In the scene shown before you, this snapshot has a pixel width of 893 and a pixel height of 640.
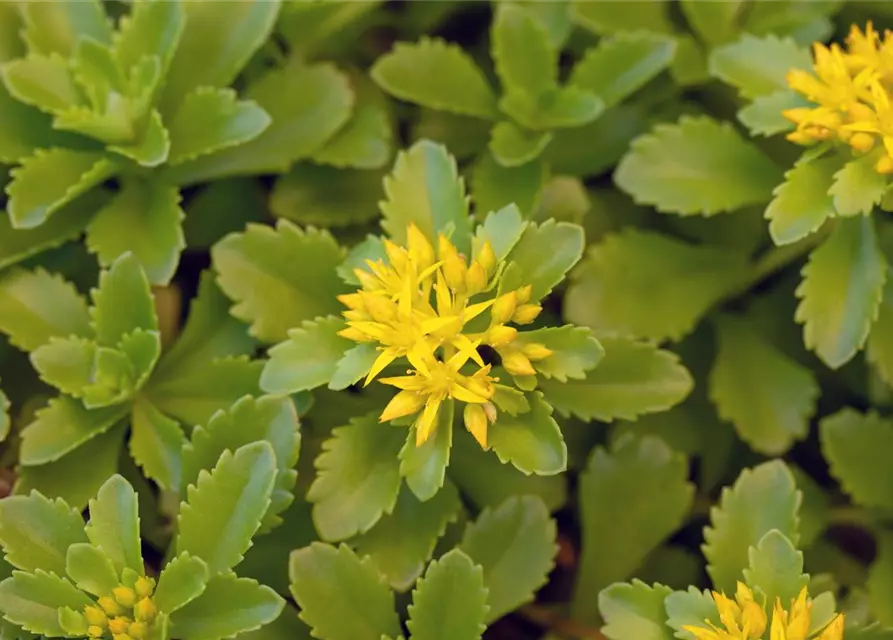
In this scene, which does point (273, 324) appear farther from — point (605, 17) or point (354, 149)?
point (605, 17)

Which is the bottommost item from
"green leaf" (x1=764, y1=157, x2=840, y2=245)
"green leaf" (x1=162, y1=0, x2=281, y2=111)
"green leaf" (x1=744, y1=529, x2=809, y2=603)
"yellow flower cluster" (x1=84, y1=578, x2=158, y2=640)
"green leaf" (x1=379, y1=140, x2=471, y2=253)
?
"green leaf" (x1=744, y1=529, x2=809, y2=603)

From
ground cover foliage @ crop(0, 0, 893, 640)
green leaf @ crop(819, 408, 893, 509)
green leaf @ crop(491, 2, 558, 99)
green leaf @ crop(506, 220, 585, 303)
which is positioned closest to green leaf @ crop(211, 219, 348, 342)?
ground cover foliage @ crop(0, 0, 893, 640)

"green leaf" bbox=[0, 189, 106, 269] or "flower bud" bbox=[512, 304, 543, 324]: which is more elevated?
"green leaf" bbox=[0, 189, 106, 269]

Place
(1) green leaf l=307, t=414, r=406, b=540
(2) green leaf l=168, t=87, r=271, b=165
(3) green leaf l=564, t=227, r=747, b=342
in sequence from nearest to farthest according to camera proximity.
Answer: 1. (1) green leaf l=307, t=414, r=406, b=540
2. (2) green leaf l=168, t=87, r=271, b=165
3. (3) green leaf l=564, t=227, r=747, b=342

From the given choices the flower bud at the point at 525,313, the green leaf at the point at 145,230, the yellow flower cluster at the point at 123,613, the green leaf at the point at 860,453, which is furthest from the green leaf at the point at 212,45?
the green leaf at the point at 860,453

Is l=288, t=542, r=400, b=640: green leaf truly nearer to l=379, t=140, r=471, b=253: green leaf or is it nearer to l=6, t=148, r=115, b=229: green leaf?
l=379, t=140, r=471, b=253: green leaf

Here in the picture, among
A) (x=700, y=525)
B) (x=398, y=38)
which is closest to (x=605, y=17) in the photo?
(x=398, y=38)
